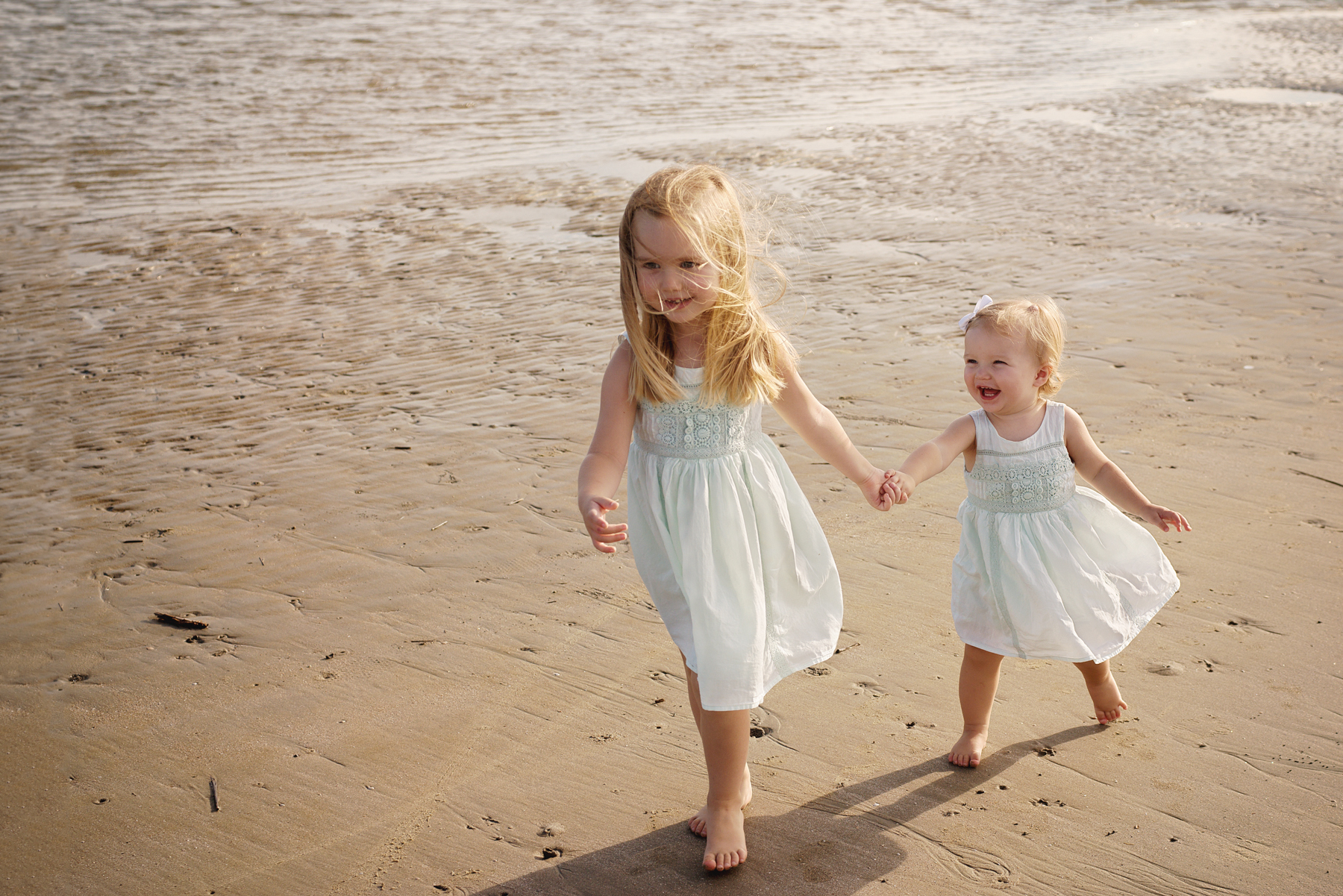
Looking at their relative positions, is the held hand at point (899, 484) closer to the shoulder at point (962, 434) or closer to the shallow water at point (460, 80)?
the shoulder at point (962, 434)

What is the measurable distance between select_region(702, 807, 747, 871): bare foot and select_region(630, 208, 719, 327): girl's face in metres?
1.24

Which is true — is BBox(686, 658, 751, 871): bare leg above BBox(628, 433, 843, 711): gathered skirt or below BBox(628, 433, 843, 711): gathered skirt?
below

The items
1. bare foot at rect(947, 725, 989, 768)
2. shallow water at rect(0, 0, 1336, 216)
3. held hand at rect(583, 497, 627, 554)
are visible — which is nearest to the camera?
held hand at rect(583, 497, 627, 554)

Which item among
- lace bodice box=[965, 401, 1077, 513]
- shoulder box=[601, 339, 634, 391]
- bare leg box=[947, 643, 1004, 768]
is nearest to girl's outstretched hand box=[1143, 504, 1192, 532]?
lace bodice box=[965, 401, 1077, 513]

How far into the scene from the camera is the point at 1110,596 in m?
2.89

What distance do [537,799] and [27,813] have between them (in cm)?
140

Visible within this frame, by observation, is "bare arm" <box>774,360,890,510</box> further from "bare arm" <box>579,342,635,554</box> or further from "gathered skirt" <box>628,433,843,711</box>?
"bare arm" <box>579,342,635,554</box>

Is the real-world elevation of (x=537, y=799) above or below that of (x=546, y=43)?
below

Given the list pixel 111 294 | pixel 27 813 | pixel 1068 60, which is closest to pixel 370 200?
pixel 111 294

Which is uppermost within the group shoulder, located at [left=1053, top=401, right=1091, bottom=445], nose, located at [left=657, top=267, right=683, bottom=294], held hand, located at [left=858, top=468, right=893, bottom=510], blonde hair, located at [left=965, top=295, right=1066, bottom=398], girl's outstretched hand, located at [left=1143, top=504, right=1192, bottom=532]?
nose, located at [left=657, top=267, right=683, bottom=294]

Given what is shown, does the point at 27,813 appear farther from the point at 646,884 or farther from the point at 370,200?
the point at 370,200

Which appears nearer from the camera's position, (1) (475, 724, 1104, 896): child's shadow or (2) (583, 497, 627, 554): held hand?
(2) (583, 497, 627, 554): held hand

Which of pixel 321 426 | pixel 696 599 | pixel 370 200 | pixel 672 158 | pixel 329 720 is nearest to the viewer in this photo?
pixel 696 599

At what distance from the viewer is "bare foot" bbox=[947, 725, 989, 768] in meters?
3.03
